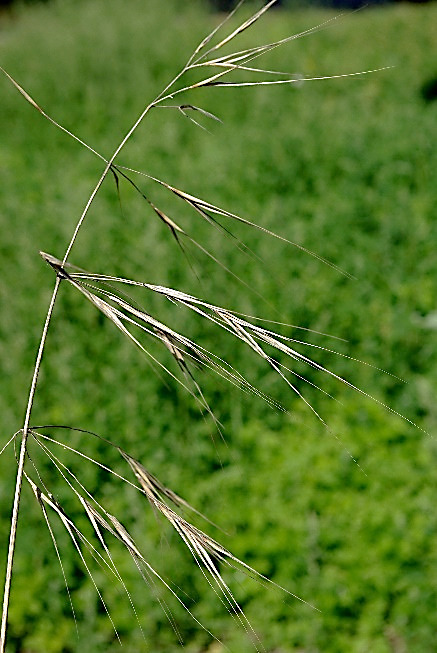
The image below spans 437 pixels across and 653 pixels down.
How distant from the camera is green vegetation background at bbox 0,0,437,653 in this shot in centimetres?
294

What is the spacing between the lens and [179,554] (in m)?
3.14

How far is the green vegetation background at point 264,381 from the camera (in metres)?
2.94

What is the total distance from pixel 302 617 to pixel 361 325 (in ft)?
6.72

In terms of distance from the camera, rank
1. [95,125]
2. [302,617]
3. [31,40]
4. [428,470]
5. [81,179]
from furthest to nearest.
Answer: [31,40] → [95,125] → [81,179] → [428,470] → [302,617]

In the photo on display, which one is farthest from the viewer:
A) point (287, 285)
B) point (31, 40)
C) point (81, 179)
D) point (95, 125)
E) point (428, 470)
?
point (31, 40)

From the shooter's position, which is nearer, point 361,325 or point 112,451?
point 112,451

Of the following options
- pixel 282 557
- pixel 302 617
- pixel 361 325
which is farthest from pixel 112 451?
pixel 361 325

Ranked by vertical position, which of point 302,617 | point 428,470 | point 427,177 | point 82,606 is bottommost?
point 82,606

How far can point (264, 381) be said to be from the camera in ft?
13.6

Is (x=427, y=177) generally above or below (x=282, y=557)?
above

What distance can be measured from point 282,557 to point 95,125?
24.7ft

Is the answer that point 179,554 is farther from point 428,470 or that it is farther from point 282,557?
point 428,470

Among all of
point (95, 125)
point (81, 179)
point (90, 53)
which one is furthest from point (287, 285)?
point (90, 53)

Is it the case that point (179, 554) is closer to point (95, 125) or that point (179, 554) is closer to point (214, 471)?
point (214, 471)
